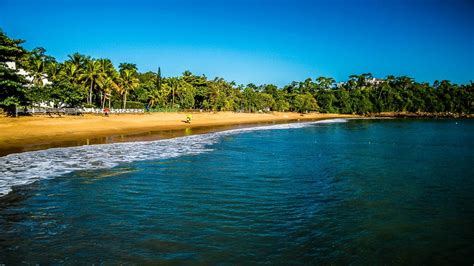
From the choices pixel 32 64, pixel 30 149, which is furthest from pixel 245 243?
pixel 32 64

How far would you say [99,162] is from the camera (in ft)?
62.1

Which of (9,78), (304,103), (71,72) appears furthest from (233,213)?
(304,103)

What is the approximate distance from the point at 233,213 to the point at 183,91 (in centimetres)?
8754

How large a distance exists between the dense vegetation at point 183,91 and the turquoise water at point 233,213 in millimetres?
27901

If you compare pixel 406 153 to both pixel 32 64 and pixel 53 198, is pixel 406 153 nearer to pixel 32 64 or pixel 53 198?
pixel 53 198

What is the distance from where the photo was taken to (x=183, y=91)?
95.4 meters

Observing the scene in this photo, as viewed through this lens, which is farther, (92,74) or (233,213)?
(92,74)

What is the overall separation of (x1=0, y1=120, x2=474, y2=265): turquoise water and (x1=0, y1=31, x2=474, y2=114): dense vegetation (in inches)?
1098

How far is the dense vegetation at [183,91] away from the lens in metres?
46.2

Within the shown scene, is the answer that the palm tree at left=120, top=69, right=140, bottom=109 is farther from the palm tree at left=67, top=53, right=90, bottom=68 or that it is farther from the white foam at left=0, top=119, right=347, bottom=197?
the white foam at left=0, top=119, right=347, bottom=197

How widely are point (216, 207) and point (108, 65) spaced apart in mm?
65109

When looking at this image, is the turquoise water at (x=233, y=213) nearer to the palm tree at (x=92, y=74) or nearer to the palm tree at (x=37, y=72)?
the palm tree at (x=37, y=72)

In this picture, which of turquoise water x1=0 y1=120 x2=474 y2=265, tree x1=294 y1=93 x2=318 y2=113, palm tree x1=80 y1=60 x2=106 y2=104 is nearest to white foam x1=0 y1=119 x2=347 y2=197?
turquoise water x1=0 y1=120 x2=474 y2=265

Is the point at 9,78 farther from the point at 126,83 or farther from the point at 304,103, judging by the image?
the point at 304,103
